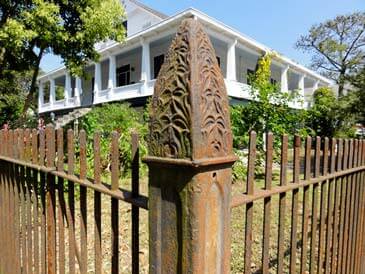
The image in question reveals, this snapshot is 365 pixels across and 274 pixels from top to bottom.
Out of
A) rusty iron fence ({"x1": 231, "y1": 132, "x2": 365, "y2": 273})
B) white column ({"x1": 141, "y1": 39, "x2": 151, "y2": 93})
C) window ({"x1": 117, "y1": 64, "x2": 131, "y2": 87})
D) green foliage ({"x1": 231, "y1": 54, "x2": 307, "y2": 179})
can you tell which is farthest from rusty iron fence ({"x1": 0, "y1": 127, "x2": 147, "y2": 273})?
window ({"x1": 117, "y1": 64, "x2": 131, "y2": 87})

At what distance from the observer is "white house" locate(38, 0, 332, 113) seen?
47.6ft

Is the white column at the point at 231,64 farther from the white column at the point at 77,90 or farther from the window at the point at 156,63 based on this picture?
the white column at the point at 77,90

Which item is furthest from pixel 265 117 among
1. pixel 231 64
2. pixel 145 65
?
pixel 145 65

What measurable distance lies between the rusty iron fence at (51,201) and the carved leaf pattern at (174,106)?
0.87ft

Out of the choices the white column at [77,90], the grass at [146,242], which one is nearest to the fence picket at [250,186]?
the grass at [146,242]

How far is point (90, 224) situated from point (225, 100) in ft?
13.3

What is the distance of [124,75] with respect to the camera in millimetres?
20234

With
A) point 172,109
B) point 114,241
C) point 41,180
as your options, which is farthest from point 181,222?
point 41,180

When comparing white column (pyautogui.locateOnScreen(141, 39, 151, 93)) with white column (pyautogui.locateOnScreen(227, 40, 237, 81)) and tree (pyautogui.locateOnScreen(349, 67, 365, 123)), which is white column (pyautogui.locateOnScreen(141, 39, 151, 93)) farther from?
tree (pyautogui.locateOnScreen(349, 67, 365, 123))

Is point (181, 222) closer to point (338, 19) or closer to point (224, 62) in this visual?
point (224, 62)

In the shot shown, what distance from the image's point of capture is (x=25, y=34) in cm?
859

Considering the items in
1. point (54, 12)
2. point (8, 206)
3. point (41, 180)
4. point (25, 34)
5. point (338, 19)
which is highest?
point (338, 19)

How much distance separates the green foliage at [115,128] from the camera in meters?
7.39

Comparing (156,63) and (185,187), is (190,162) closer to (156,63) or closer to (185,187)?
(185,187)
